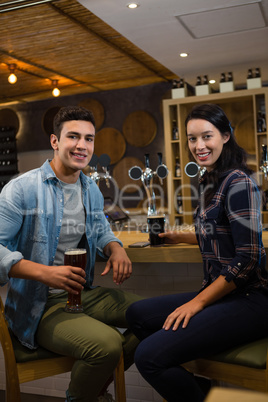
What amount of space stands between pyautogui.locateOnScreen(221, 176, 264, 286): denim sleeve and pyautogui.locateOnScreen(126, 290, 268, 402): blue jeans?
0.11m

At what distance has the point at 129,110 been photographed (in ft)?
28.3

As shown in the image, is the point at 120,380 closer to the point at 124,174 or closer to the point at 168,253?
the point at 168,253

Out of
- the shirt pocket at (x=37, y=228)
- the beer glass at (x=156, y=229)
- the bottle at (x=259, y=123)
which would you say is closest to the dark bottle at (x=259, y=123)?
the bottle at (x=259, y=123)

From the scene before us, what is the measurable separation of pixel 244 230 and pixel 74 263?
0.68 meters

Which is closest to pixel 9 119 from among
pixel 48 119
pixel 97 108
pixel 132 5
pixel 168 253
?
pixel 48 119

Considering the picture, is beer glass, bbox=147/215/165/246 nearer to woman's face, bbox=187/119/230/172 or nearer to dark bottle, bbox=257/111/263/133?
woman's face, bbox=187/119/230/172

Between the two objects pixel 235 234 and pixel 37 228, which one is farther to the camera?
pixel 37 228

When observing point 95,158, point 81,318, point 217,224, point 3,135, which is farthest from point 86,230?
point 3,135

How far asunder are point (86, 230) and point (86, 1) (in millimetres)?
2740

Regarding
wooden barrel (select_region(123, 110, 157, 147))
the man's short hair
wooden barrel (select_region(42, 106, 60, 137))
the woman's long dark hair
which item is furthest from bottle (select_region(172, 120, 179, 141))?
the woman's long dark hair

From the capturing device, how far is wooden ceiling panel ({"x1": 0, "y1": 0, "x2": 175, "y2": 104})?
4.97m

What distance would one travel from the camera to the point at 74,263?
1.79 metres

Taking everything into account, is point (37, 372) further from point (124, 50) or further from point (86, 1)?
point (124, 50)

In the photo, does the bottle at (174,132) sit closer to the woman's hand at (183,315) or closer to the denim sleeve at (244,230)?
the denim sleeve at (244,230)
